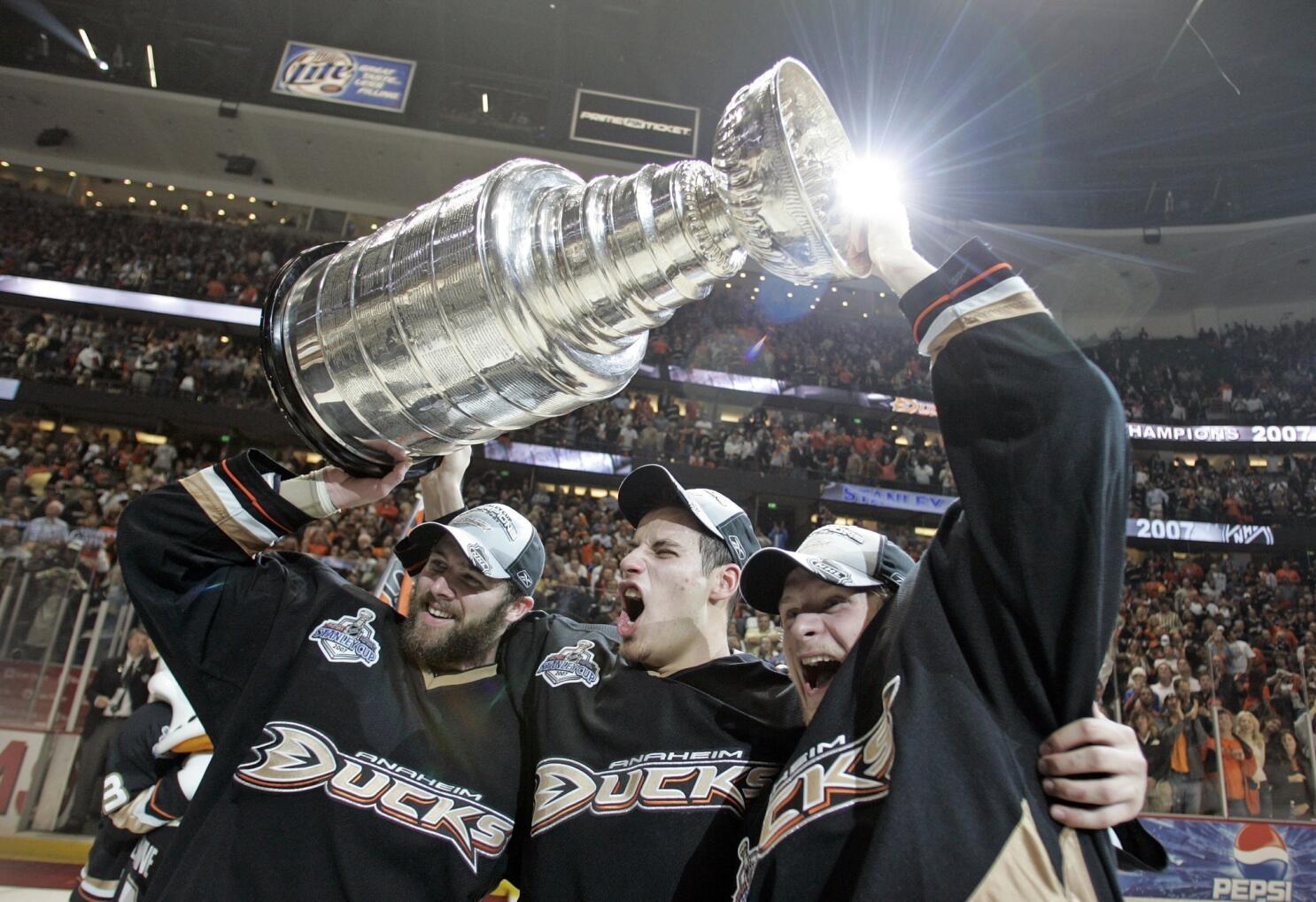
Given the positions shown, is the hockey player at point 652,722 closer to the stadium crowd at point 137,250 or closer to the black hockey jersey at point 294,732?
the black hockey jersey at point 294,732

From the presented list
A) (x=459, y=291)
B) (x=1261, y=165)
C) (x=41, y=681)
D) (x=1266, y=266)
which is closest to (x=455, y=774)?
(x=459, y=291)

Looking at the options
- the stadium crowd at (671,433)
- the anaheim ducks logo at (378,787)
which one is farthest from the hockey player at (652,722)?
the stadium crowd at (671,433)

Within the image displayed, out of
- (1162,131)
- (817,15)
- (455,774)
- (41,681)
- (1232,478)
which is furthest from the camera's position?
(1232,478)

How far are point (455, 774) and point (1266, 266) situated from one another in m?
24.3

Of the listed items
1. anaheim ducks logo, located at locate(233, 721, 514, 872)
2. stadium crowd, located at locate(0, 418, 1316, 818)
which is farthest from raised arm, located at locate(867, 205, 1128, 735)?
stadium crowd, located at locate(0, 418, 1316, 818)

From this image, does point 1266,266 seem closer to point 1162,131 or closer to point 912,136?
point 1162,131

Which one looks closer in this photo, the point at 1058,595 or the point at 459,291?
the point at 1058,595

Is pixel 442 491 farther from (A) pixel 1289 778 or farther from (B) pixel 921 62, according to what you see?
(B) pixel 921 62

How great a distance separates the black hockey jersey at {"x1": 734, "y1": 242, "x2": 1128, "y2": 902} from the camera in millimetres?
917

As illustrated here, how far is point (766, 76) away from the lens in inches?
38.2

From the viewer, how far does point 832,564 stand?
61.6 inches

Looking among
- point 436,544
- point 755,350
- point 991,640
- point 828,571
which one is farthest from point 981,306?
point 755,350

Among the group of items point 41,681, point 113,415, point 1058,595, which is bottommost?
point 41,681

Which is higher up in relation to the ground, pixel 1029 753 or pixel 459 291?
pixel 459 291
